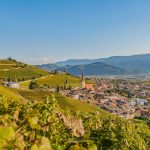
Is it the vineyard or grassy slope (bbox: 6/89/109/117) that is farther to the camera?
grassy slope (bbox: 6/89/109/117)

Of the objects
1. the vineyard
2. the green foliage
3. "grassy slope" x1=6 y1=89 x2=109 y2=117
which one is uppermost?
the vineyard

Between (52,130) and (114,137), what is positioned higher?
(52,130)

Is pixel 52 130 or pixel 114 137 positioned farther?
pixel 114 137

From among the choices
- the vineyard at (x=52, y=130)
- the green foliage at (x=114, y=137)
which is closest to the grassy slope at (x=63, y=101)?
the vineyard at (x=52, y=130)

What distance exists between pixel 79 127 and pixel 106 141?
2314 cm

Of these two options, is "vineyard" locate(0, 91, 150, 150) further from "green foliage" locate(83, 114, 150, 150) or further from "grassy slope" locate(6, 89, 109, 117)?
"grassy slope" locate(6, 89, 109, 117)

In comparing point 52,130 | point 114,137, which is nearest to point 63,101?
point 114,137

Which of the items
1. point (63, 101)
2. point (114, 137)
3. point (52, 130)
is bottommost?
point (63, 101)

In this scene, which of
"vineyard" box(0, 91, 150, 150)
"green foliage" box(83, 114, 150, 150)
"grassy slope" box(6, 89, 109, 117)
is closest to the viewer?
"vineyard" box(0, 91, 150, 150)

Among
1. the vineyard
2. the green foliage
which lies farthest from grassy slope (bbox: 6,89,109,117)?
the green foliage

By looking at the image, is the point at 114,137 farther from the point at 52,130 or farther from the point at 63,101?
the point at 63,101

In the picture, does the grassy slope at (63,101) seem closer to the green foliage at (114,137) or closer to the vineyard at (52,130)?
the vineyard at (52,130)

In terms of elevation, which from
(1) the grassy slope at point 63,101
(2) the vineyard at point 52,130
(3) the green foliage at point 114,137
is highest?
(2) the vineyard at point 52,130

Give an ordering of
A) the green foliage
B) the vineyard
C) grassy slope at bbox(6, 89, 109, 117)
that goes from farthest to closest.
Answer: grassy slope at bbox(6, 89, 109, 117) < the green foliage < the vineyard
